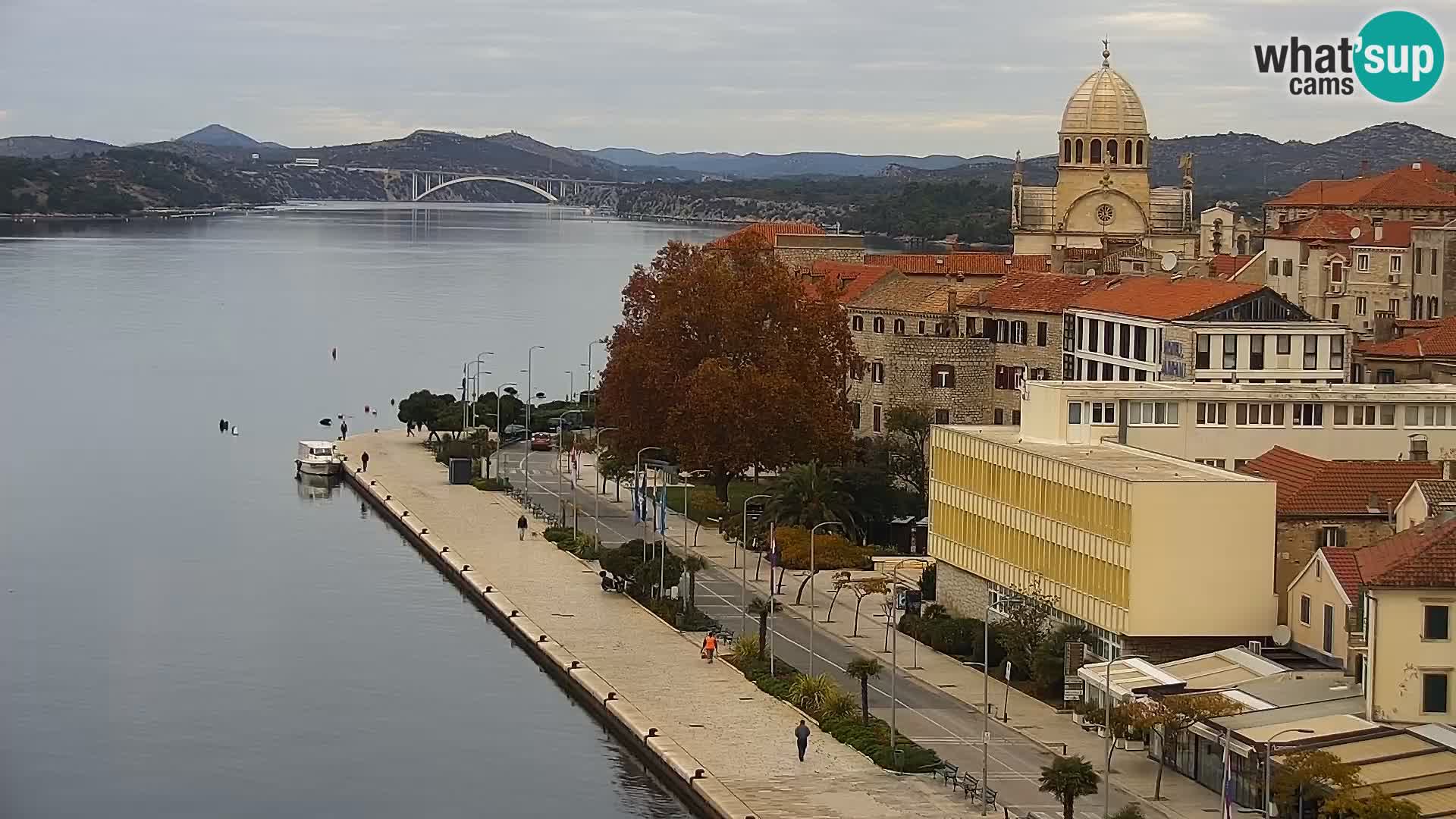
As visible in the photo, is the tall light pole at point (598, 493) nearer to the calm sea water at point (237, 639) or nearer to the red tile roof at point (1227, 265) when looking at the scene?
the calm sea water at point (237, 639)

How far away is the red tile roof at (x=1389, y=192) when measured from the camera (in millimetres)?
80625

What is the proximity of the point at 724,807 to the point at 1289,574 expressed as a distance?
1038 centimetres

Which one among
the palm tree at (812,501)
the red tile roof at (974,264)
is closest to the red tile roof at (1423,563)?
the palm tree at (812,501)

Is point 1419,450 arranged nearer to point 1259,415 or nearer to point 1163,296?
point 1259,415

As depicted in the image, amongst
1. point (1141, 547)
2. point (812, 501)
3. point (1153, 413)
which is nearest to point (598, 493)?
point (812, 501)

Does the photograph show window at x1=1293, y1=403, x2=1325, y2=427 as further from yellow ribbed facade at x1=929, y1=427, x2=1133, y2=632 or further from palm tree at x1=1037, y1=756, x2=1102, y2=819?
palm tree at x1=1037, y1=756, x2=1102, y2=819

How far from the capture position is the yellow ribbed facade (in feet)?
120

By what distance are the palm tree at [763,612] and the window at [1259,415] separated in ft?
28.8

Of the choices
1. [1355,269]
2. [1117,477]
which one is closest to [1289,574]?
[1117,477]

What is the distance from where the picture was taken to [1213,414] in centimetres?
4412

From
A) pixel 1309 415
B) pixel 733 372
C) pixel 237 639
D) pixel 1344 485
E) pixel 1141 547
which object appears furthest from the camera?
pixel 733 372

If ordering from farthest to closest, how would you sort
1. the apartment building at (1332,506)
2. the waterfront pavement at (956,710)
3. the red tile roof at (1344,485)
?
the red tile roof at (1344,485) < the apartment building at (1332,506) < the waterfront pavement at (956,710)

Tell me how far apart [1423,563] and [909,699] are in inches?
344

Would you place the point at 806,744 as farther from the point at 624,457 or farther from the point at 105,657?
the point at 624,457
